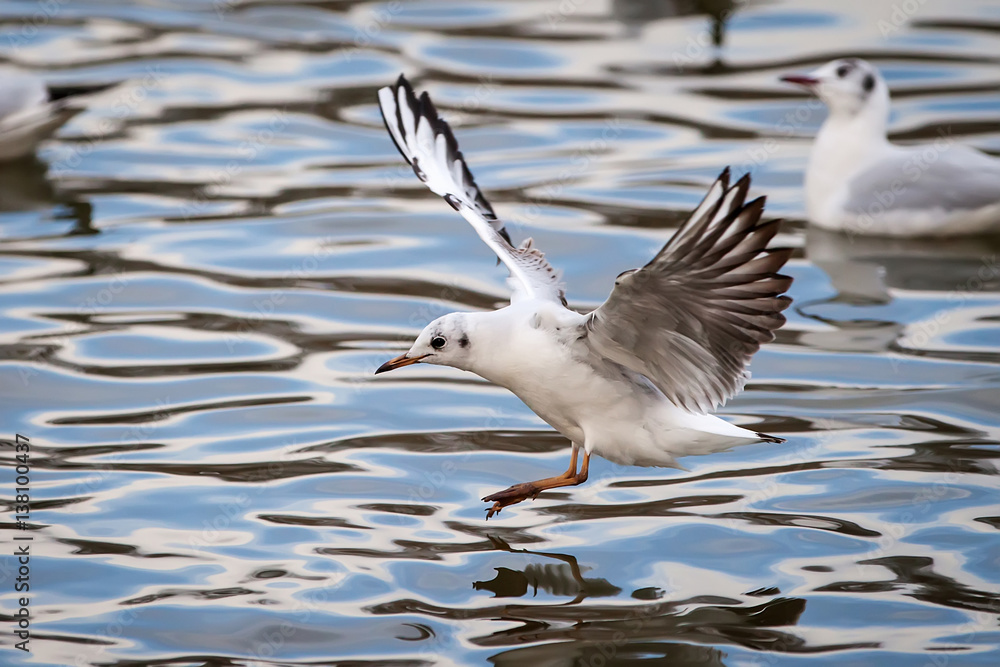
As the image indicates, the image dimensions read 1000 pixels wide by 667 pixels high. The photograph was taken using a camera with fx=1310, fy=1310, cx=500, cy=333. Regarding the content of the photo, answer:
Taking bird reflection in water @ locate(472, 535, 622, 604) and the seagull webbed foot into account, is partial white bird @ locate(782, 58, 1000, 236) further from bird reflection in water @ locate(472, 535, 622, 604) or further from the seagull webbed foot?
bird reflection in water @ locate(472, 535, 622, 604)

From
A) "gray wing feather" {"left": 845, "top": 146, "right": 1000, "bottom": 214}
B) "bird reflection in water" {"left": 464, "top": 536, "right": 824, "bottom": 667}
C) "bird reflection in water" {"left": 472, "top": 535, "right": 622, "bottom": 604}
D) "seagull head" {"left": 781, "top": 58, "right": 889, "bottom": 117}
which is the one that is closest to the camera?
"bird reflection in water" {"left": 464, "top": 536, "right": 824, "bottom": 667}

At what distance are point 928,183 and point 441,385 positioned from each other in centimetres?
382

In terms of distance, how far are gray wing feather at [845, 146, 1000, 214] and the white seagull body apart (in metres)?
6.30

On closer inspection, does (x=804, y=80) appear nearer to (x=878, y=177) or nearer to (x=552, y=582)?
(x=878, y=177)

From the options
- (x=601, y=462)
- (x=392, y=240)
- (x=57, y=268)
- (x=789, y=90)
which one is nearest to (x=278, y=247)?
(x=392, y=240)

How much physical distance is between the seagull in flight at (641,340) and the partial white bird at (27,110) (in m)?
5.42

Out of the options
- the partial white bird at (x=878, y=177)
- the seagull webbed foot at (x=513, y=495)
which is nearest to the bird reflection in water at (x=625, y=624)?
the seagull webbed foot at (x=513, y=495)

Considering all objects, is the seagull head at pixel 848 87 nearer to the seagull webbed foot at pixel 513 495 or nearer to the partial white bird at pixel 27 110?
the seagull webbed foot at pixel 513 495

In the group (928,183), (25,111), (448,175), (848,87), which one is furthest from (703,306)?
(25,111)

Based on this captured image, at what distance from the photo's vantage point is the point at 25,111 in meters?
10.5

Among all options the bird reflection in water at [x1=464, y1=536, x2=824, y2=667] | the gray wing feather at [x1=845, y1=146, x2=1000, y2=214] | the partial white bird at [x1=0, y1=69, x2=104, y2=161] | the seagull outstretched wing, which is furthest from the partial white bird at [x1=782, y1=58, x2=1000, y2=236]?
the partial white bird at [x1=0, y1=69, x2=104, y2=161]

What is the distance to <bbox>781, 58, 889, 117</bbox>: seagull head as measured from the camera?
9516mm

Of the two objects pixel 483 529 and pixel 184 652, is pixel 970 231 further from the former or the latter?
pixel 184 652

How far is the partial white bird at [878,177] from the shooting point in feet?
29.3
